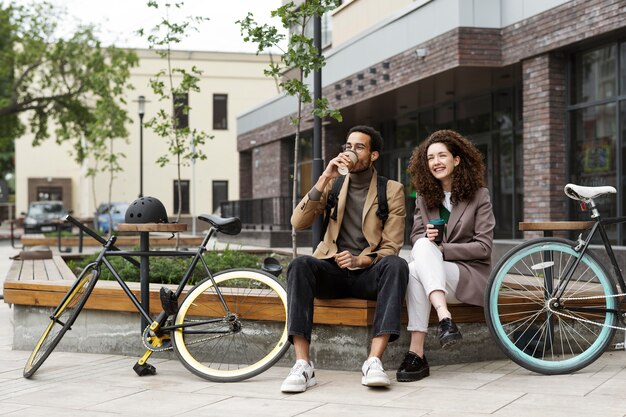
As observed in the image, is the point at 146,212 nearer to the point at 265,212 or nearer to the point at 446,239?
the point at 446,239

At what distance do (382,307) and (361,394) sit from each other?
555mm

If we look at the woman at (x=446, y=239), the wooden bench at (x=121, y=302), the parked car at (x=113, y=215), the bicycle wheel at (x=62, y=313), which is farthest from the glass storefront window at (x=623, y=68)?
the parked car at (x=113, y=215)

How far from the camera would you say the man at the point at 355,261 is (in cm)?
528

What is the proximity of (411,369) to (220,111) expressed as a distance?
41278mm

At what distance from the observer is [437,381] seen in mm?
5426

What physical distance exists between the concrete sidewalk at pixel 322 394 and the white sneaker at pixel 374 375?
0.06m

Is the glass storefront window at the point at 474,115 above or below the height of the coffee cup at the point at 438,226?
above

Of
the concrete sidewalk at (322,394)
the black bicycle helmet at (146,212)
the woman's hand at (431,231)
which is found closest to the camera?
the concrete sidewalk at (322,394)

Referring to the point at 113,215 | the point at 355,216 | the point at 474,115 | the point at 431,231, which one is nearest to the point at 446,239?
the point at 431,231

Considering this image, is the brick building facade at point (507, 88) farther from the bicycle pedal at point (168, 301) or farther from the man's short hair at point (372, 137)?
the bicycle pedal at point (168, 301)

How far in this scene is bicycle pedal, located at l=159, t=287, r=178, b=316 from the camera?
5.72m

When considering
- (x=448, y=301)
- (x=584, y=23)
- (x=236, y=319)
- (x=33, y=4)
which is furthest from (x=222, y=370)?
(x=33, y=4)

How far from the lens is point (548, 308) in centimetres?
566

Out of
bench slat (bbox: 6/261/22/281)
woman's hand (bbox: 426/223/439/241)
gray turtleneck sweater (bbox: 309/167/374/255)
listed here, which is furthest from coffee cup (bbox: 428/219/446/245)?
bench slat (bbox: 6/261/22/281)
